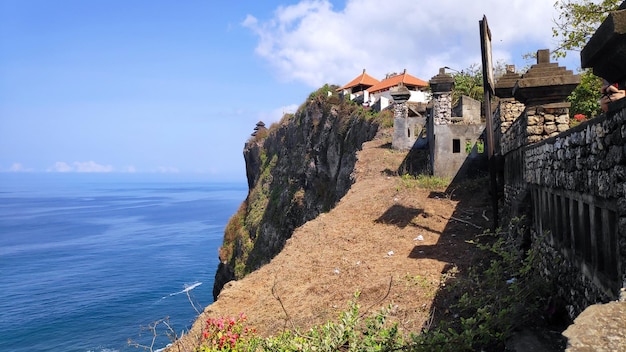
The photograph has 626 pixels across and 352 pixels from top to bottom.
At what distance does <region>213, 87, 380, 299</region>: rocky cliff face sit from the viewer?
36.1 meters

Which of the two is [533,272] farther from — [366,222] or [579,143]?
[366,222]

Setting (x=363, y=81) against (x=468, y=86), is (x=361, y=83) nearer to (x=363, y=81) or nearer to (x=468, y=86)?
(x=363, y=81)

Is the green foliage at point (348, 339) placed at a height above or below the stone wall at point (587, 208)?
below

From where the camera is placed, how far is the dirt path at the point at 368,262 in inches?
360

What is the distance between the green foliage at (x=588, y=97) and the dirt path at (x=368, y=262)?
5156 millimetres

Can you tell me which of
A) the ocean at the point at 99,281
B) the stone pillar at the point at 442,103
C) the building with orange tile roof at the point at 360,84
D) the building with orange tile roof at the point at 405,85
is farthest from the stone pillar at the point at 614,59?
the building with orange tile roof at the point at 360,84

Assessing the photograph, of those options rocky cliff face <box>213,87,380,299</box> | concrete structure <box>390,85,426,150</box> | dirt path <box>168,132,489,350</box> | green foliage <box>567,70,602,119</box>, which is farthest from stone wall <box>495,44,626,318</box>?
rocky cliff face <box>213,87,380,299</box>

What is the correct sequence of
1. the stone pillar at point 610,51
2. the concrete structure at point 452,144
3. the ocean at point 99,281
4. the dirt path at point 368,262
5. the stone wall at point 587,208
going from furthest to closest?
1. the ocean at point 99,281
2. the concrete structure at point 452,144
3. the dirt path at point 368,262
4. the stone wall at point 587,208
5. the stone pillar at point 610,51

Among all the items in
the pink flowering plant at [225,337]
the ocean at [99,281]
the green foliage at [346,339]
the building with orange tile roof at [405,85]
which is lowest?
the ocean at [99,281]

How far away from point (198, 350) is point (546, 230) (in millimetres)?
5288

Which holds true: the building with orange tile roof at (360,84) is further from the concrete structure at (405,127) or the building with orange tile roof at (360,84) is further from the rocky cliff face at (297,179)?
the concrete structure at (405,127)

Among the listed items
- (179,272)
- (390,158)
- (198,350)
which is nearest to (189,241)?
(179,272)

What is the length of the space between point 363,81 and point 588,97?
40.7 metres

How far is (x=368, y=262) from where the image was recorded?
1170 centimetres
